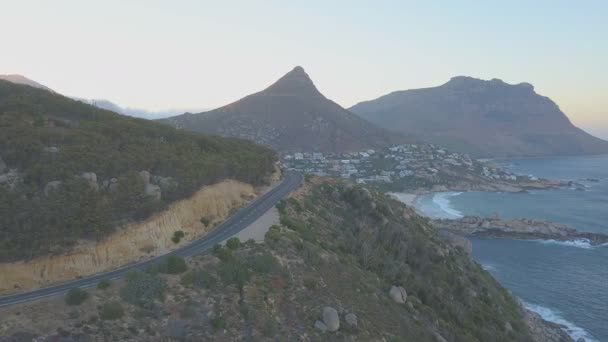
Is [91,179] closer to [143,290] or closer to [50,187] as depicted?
[50,187]

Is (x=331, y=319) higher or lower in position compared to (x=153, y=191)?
lower

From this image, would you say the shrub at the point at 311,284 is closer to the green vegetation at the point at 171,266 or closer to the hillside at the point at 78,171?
the green vegetation at the point at 171,266

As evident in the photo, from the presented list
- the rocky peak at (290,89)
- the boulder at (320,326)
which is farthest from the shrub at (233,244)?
the rocky peak at (290,89)

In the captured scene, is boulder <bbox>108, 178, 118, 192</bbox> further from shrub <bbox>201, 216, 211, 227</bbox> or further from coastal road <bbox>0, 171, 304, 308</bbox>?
shrub <bbox>201, 216, 211, 227</bbox>

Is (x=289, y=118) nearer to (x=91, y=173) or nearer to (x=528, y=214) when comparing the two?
(x=528, y=214)

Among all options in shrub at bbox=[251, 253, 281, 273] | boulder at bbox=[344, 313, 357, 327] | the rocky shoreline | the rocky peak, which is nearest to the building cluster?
the rocky shoreline

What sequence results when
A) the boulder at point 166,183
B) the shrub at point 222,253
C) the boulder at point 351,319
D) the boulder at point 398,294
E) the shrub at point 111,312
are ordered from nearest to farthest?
1. the shrub at point 111,312
2. the boulder at point 351,319
3. the shrub at point 222,253
4. the boulder at point 398,294
5. the boulder at point 166,183

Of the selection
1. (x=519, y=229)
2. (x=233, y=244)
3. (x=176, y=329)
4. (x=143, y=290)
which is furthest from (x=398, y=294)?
(x=519, y=229)
